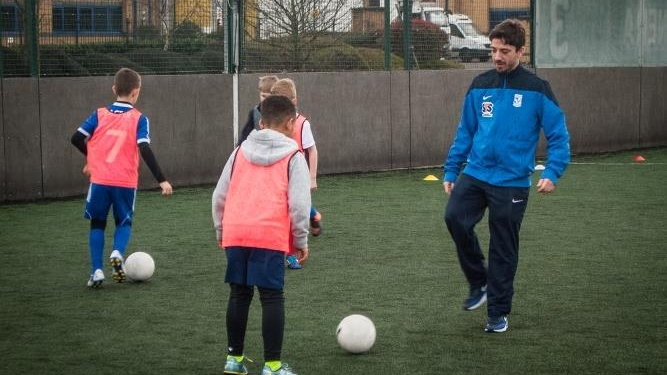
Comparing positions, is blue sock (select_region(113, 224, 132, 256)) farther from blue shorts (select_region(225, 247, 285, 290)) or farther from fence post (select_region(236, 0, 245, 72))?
fence post (select_region(236, 0, 245, 72))

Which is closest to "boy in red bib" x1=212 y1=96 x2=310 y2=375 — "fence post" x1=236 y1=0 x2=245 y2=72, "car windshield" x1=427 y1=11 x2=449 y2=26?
"fence post" x1=236 y1=0 x2=245 y2=72

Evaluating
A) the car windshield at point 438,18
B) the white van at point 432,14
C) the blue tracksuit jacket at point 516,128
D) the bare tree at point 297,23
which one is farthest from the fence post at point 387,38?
the blue tracksuit jacket at point 516,128

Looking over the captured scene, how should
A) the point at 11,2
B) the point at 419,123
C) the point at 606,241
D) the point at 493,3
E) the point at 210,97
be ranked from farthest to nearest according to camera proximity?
the point at 493,3 < the point at 419,123 < the point at 210,97 < the point at 11,2 < the point at 606,241

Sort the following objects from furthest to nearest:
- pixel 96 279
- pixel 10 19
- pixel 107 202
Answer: pixel 10 19 < pixel 107 202 < pixel 96 279

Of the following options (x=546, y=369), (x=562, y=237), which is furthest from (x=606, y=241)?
(x=546, y=369)

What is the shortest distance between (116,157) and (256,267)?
3.27 metres

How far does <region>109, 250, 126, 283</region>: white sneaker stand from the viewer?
883 cm

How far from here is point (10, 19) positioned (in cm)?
1434

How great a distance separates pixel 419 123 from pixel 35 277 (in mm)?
10381

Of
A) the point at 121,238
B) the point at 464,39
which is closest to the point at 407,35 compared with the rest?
the point at 464,39

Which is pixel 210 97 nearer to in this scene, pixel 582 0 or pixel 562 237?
pixel 562 237

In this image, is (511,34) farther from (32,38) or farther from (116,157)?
(32,38)

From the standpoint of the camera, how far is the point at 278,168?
235 inches

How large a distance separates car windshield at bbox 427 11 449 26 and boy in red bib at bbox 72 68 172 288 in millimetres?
11004
